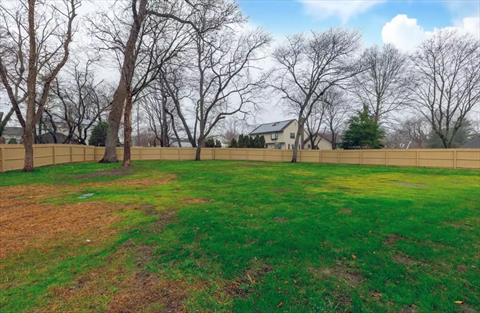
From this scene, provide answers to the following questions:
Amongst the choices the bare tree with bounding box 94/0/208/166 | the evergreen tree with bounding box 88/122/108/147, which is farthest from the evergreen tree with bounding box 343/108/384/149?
the evergreen tree with bounding box 88/122/108/147

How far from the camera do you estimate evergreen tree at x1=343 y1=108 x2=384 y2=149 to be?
93.2 ft

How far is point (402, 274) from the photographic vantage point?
318 centimetres

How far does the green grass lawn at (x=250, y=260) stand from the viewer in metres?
2.70

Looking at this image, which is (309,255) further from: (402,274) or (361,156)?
(361,156)

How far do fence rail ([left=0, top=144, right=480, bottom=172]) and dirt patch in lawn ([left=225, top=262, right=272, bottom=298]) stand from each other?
14.3m

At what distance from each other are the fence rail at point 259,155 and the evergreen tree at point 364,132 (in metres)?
4.36

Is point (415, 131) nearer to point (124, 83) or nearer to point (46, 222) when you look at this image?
point (124, 83)

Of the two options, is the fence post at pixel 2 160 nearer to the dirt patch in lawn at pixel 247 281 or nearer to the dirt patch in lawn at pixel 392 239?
the dirt patch in lawn at pixel 247 281

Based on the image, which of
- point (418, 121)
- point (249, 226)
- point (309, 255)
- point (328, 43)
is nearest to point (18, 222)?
point (249, 226)

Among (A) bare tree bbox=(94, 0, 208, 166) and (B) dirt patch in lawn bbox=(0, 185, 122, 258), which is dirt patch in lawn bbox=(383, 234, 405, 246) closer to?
(B) dirt patch in lawn bbox=(0, 185, 122, 258)

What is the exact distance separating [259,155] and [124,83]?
16.4m

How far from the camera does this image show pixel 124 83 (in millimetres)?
16719

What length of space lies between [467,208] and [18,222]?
358 inches

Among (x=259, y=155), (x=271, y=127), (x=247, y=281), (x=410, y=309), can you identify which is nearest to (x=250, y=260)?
(x=247, y=281)
